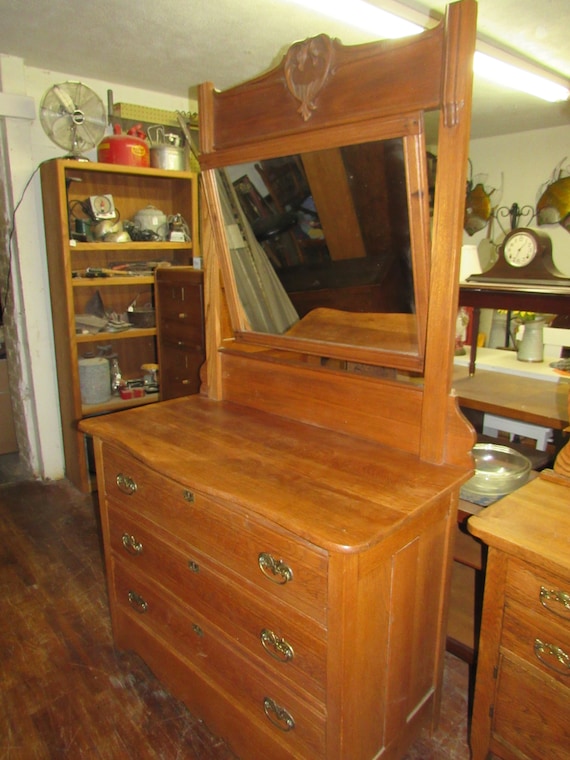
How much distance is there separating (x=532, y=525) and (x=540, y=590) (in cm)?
13

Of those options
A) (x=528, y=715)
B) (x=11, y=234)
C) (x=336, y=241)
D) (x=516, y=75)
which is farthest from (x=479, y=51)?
(x=528, y=715)

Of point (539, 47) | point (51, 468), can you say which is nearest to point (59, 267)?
point (51, 468)

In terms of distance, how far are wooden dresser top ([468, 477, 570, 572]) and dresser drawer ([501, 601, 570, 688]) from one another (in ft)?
0.50

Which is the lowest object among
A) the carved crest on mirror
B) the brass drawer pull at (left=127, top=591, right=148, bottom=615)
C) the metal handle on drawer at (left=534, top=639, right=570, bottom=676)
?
the brass drawer pull at (left=127, top=591, right=148, bottom=615)

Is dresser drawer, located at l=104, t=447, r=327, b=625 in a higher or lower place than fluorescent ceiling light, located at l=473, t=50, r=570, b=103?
lower

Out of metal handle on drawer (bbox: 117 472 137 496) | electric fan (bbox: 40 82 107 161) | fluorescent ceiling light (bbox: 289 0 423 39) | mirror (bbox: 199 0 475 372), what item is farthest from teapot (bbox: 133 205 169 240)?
metal handle on drawer (bbox: 117 472 137 496)

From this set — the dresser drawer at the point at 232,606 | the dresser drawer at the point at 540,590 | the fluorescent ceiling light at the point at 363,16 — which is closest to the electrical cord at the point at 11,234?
the fluorescent ceiling light at the point at 363,16

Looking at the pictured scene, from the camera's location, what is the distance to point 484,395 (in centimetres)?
232

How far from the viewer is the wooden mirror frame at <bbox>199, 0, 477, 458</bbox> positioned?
44.5 inches

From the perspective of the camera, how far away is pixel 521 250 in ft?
8.51

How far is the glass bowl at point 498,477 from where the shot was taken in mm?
1627

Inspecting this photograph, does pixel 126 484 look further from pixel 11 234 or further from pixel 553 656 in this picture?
pixel 11 234

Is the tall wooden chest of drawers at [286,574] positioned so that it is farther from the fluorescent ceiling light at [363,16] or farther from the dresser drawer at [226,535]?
the fluorescent ceiling light at [363,16]

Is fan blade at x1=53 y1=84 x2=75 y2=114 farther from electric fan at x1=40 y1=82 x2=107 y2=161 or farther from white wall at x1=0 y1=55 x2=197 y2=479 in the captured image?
white wall at x1=0 y1=55 x2=197 y2=479
